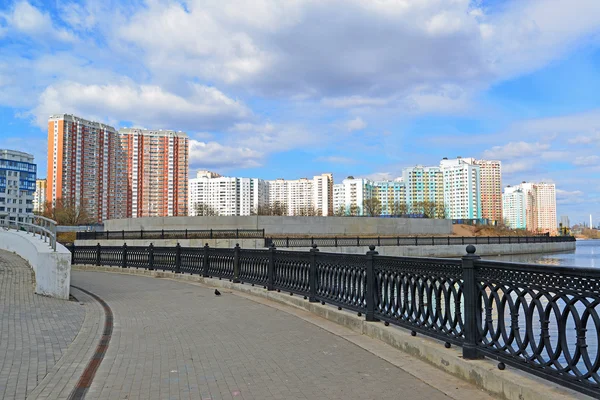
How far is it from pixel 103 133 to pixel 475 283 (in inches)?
4532

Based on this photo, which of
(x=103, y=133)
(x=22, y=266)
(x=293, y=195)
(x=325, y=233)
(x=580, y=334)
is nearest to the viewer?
(x=580, y=334)

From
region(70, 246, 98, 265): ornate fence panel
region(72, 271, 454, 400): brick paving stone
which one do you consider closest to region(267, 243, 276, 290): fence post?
region(72, 271, 454, 400): brick paving stone

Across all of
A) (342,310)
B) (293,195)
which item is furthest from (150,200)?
(342,310)

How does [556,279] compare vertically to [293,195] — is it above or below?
below

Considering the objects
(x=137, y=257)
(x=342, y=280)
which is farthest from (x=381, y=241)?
(x=342, y=280)

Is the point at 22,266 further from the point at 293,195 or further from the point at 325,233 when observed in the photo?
the point at 293,195

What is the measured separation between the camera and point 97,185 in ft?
368

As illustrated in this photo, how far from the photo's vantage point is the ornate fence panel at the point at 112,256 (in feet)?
70.8

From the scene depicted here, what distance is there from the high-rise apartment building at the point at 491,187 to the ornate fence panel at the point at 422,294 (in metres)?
154

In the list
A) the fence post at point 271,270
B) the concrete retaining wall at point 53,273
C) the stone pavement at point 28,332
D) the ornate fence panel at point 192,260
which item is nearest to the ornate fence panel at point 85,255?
the ornate fence panel at point 192,260

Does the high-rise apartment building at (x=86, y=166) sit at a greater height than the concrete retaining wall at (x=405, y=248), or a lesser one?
greater

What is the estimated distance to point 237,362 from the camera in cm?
598

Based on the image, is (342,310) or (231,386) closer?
(231,386)

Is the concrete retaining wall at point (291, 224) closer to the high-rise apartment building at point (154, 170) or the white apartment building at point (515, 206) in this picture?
the high-rise apartment building at point (154, 170)
